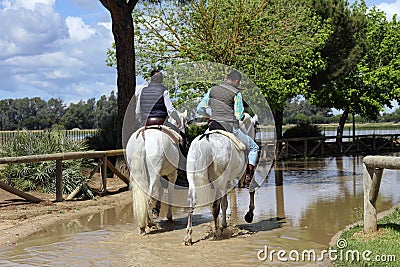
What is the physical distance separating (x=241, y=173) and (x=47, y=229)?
12.0ft

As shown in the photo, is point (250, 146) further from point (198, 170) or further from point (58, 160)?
point (58, 160)

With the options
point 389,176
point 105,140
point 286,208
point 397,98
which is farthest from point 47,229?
point 397,98

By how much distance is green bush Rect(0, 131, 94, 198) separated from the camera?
44.7 ft

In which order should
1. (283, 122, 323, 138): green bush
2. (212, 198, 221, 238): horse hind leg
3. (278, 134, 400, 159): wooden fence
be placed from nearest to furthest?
(212, 198, 221, 238): horse hind leg → (278, 134, 400, 159): wooden fence → (283, 122, 323, 138): green bush

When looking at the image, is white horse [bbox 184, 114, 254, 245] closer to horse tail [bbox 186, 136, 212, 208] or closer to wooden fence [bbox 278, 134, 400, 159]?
horse tail [bbox 186, 136, 212, 208]

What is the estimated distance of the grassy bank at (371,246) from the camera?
263 inches

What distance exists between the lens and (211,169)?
8711 millimetres

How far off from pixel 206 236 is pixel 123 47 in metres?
8.62

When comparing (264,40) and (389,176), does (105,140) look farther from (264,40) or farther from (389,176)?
(389,176)

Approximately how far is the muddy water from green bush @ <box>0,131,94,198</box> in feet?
7.16

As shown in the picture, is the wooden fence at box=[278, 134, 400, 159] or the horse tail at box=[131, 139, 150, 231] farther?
the wooden fence at box=[278, 134, 400, 159]

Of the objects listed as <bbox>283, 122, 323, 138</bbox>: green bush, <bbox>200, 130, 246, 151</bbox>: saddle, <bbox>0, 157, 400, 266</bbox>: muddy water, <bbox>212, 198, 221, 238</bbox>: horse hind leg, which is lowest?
<bbox>0, 157, 400, 266</bbox>: muddy water

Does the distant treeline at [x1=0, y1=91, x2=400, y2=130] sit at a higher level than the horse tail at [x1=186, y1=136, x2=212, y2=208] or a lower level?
higher

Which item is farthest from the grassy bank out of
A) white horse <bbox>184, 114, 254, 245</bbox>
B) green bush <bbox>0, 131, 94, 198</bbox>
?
green bush <bbox>0, 131, 94, 198</bbox>
